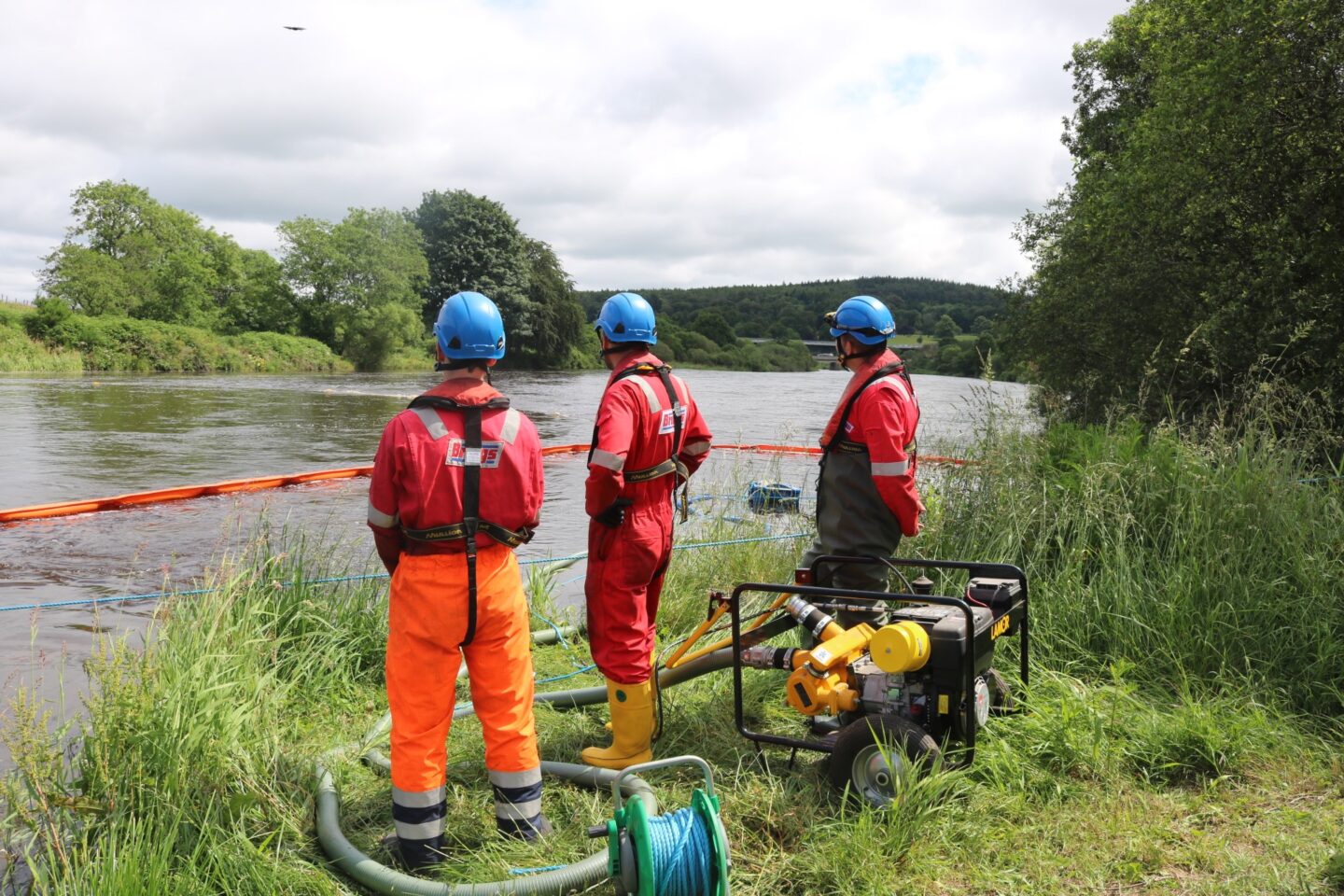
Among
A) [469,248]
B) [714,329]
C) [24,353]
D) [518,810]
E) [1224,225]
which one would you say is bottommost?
[518,810]

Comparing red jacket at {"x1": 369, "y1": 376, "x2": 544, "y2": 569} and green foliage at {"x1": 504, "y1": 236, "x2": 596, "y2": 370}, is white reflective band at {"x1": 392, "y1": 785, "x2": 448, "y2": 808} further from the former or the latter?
green foliage at {"x1": 504, "y1": 236, "x2": 596, "y2": 370}

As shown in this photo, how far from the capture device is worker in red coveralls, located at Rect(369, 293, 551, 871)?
11.8 feet

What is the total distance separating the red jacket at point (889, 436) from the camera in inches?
181

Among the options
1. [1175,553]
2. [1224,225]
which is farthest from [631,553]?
[1224,225]

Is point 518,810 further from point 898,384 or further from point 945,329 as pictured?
point 945,329

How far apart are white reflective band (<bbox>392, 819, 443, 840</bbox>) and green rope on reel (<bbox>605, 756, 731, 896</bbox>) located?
0.92 meters

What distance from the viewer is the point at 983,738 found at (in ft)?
13.9

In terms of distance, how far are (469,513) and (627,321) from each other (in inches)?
58.3

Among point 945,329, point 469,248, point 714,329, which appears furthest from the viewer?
point 714,329

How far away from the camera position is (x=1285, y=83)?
11.5 metres

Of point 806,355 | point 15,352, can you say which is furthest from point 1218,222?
point 806,355

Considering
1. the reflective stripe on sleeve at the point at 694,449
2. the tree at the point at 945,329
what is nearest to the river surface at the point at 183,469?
the reflective stripe on sleeve at the point at 694,449

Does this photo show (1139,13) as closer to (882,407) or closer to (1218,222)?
(1218,222)

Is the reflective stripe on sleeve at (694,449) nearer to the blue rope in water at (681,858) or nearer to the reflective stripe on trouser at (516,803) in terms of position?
the reflective stripe on trouser at (516,803)
